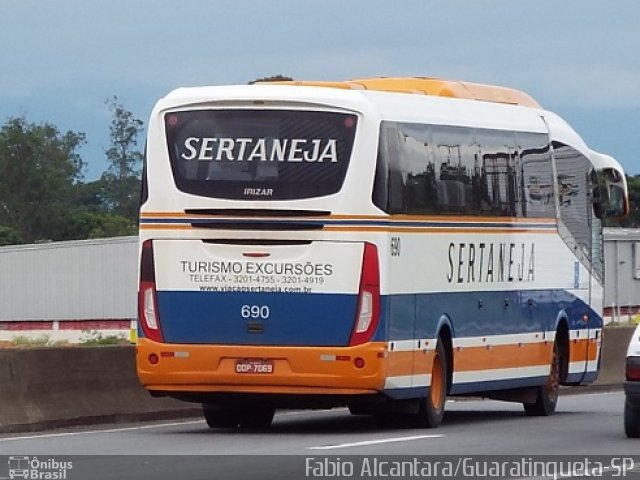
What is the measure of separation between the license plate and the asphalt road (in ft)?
2.35

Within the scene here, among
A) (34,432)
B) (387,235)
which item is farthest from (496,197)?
(34,432)

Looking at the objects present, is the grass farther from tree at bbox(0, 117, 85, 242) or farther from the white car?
tree at bbox(0, 117, 85, 242)

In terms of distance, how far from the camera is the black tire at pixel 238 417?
22672 millimetres

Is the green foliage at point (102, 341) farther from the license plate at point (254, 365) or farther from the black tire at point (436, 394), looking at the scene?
the license plate at point (254, 365)

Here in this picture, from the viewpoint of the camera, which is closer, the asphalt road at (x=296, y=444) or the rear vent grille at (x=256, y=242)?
the asphalt road at (x=296, y=444)

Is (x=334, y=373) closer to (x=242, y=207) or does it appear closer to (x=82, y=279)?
(x=242, y=207)

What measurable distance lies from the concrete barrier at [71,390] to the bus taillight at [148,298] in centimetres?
142

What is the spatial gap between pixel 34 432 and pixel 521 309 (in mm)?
7019

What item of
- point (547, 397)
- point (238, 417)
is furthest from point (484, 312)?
point (238, 417)

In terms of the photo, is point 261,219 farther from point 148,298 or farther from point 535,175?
point 535,175

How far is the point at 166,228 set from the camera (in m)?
21.3

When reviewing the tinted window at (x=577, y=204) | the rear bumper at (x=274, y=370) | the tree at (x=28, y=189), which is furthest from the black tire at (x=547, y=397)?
the tree at (x=28, y=189)

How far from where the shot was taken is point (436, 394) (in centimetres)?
2280

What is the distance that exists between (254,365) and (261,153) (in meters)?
2.28
